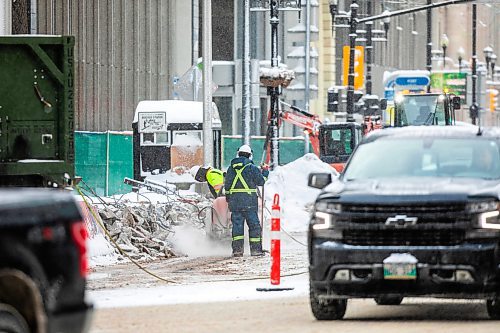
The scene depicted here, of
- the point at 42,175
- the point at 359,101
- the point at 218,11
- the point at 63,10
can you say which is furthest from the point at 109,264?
the point at 218,11

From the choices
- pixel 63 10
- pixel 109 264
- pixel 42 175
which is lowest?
pixel 109 264

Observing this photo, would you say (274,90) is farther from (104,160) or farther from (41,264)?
(41,264)

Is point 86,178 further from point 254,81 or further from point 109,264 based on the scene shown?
point 109,264

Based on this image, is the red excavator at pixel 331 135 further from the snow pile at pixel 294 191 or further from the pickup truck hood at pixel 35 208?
the pickup truck hood at pixel 35 208

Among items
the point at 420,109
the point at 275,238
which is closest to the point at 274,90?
the point at 420,109

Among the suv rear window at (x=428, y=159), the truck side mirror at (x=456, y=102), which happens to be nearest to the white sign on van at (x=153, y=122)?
the truck side mirror at (x=456, y=102)

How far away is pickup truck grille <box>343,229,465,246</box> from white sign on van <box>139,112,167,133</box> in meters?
33.7

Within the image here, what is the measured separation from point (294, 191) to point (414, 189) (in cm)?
3039

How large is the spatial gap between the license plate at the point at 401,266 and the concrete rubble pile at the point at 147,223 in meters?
12.5

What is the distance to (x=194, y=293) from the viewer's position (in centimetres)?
1816

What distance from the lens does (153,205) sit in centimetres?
3039

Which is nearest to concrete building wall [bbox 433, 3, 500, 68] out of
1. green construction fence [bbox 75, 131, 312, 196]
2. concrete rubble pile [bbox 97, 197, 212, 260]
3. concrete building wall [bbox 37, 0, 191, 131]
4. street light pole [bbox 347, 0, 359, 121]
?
concrete building wall [bbox 37, 0, 191, 131]

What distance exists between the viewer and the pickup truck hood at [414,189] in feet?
45.8

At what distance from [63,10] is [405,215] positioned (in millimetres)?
38208
